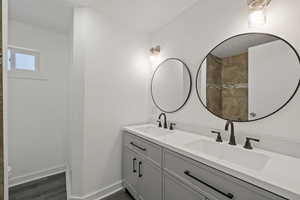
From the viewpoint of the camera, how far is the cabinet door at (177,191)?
97 cm

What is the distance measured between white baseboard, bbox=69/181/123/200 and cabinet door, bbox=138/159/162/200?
0.49 m

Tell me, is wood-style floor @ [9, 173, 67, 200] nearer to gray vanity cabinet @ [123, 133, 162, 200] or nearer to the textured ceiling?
gray vanity cabinet @ [123, 133, 162, 200]

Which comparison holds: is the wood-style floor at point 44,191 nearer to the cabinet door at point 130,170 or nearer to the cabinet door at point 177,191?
the cabinet door at point 130,170

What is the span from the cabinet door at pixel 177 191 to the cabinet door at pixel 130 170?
1.80 feet

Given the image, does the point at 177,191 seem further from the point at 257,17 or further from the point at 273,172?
the point at 257,17

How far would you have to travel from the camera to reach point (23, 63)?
2100 mm

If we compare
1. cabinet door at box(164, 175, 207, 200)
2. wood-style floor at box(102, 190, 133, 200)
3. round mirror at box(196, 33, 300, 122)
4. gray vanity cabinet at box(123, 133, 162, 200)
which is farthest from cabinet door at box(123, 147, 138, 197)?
round mirror at box(196, 33, 300, 122)

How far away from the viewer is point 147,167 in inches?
57.4

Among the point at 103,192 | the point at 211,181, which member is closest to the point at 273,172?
the point at 211,181

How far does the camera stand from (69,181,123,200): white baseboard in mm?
1621

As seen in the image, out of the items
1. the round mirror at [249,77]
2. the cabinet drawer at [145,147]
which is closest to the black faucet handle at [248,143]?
the round mirror at [249,77]

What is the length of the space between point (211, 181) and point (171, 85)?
4.41ft

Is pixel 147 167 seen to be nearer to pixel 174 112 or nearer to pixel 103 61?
pixel 174 112

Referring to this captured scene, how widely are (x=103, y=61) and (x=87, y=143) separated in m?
1.10
